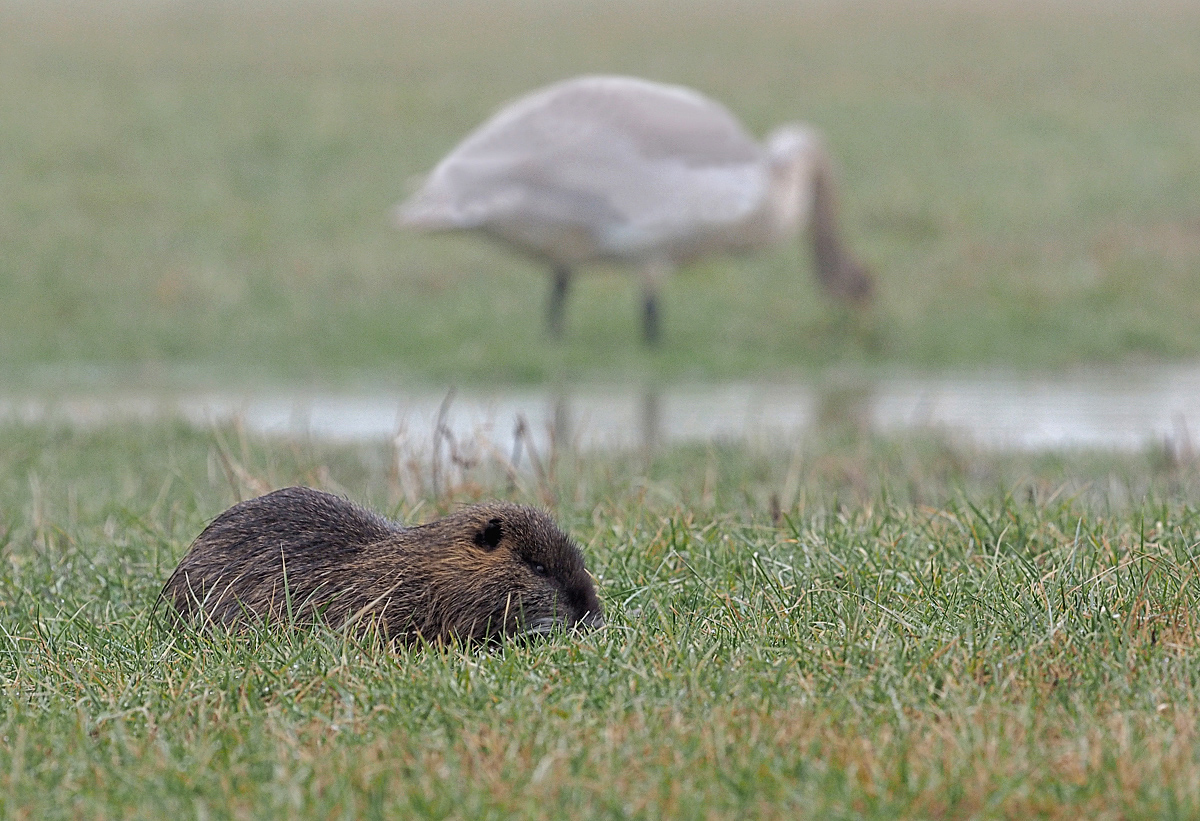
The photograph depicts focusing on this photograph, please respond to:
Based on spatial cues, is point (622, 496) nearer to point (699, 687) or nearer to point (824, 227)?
point (699, 687)

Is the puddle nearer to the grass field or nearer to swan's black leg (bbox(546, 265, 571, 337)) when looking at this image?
the grass field

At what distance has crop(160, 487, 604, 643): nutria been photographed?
3787 mm

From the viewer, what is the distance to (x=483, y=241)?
59.2 feet

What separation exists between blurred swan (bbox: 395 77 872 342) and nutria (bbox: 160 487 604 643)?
16.7ft

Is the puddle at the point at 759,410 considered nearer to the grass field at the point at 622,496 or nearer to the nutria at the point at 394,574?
the grass field at the point at 622,496

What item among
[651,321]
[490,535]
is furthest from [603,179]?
[490,535]

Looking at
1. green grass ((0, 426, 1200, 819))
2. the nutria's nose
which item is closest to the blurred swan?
green grass ((0, 426, 1200, 819))

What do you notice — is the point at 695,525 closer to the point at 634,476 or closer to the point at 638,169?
the point at 634,476

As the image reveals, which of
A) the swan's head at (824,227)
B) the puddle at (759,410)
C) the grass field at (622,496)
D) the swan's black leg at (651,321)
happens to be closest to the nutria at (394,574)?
the grass field at (622,496)

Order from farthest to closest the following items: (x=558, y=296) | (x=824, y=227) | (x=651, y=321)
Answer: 1. (x=824, y=227)
2. (x=651, y=321)
3. (x=558, y=296)

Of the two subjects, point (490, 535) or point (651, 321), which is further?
point (651, 321)

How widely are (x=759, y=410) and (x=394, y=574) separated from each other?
5818 mm

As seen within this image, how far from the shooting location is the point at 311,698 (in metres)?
3.12

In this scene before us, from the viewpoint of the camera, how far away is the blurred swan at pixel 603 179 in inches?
359
